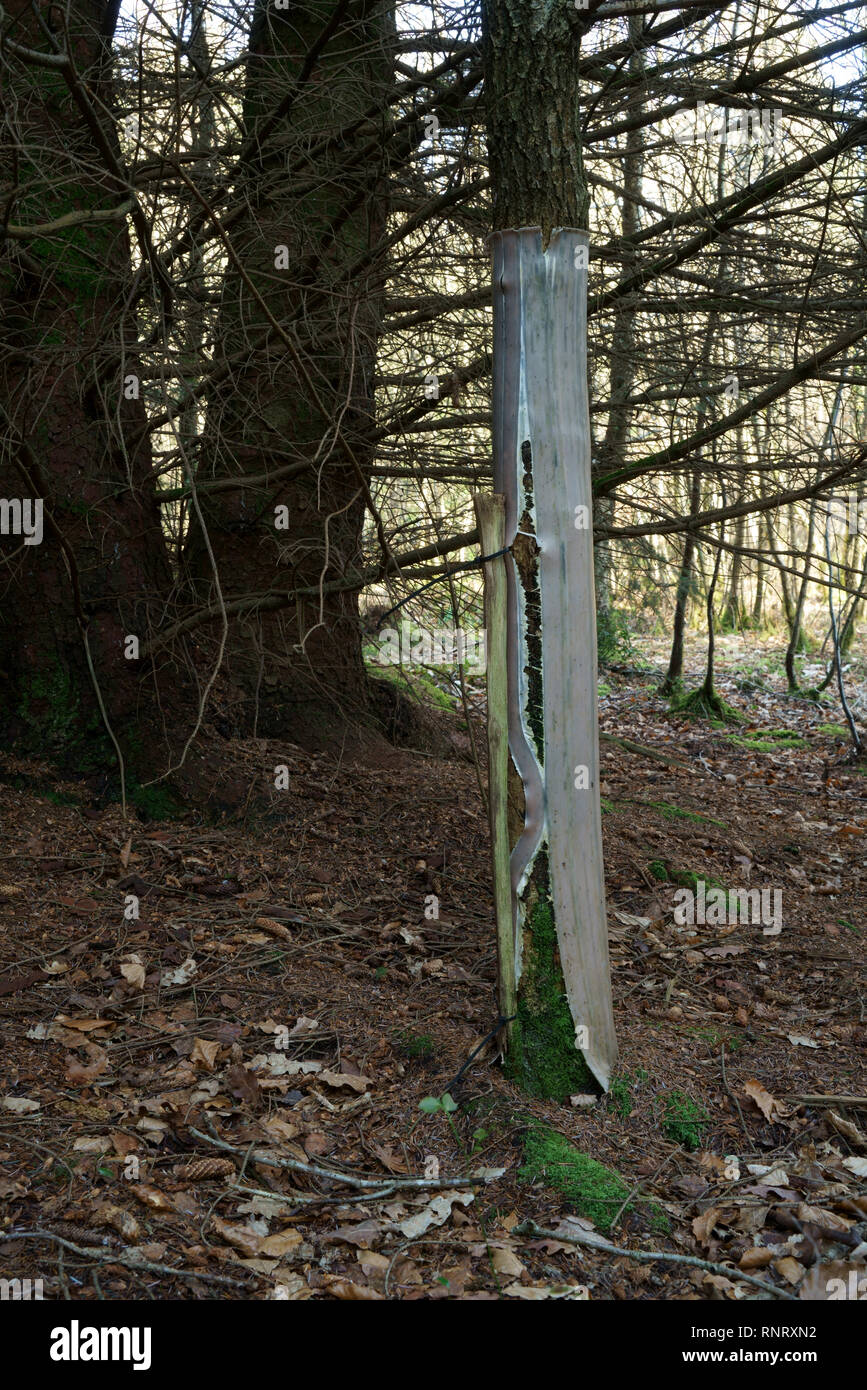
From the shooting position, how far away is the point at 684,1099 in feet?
11.1

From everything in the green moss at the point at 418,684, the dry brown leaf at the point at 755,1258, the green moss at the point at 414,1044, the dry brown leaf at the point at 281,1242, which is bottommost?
the dry brown leaf at the point at 755,1258

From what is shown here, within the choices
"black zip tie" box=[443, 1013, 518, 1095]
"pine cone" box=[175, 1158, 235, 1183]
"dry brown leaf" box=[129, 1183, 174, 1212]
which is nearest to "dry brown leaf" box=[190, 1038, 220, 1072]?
"pine cone" box=[175, 1158, 235, 1183]

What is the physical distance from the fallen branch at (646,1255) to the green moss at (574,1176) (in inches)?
3.1

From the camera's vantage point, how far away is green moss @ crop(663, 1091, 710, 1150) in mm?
3266

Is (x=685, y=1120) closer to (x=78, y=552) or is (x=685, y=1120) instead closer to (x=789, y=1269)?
(x=789, y=1269)

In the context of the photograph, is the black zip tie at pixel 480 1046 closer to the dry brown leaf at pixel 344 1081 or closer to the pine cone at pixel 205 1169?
the dry brown leaf at pixel 344 1081

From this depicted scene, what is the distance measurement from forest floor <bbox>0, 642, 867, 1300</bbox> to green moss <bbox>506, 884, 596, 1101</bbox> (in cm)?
7

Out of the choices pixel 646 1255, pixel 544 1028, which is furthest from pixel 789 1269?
pixel 544 1028

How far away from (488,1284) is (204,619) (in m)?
3.28

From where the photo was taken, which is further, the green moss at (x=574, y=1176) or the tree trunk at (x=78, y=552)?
the tree trunk at (x=78, y=552)

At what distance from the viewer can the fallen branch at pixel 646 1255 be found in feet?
8.79

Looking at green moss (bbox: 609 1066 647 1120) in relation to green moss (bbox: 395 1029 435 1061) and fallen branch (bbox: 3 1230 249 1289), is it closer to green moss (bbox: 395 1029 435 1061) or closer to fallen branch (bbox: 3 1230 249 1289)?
green moss (bbox: 395 1029 435 1061)

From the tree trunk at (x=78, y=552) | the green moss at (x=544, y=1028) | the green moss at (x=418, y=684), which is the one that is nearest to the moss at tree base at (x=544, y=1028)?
the green moss at (x=544, y=1028)

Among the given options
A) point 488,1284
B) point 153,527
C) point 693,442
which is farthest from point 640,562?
point 488,1284
